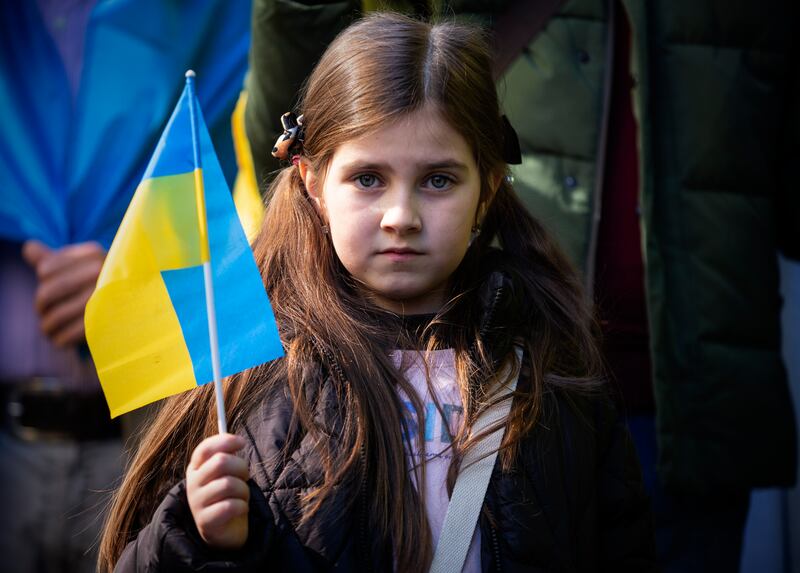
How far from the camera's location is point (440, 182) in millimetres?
2189

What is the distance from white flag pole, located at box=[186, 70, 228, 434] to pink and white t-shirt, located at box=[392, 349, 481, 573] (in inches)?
16.3

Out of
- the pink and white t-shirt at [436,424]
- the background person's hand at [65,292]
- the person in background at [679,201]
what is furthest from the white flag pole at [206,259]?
the background person's hand at [65,292]

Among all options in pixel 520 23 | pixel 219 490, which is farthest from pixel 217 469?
pixel 520 23

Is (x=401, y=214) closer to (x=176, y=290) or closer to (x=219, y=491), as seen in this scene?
(x=176, y=290)

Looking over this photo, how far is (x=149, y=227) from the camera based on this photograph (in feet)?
6.45

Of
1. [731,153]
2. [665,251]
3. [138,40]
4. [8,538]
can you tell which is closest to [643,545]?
[665,251]

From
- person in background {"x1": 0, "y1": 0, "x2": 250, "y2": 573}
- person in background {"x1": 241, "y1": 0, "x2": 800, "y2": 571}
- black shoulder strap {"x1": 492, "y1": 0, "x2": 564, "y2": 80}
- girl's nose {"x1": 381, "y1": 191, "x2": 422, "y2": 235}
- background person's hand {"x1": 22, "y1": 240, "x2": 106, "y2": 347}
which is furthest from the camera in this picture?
person in background {"x1": 0, "y1": 0, "x2": 250, "y2": 573}

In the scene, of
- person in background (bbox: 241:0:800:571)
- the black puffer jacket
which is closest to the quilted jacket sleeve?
the black puffer jacket

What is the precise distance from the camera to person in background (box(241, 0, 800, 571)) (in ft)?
9.30

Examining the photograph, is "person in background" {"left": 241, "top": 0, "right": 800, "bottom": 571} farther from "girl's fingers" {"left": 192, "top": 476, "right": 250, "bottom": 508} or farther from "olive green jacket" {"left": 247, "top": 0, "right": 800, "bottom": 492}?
"girl's fingers" {"left": 192, "top": 476, "right": 250, "bottom": 508}

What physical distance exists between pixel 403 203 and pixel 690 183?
1101mm

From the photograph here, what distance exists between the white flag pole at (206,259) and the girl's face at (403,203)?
1.01 feet

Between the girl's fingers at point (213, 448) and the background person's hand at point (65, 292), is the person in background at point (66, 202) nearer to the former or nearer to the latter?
the background person's hand at point (65, 292)

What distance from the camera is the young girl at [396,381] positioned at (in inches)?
79.0
